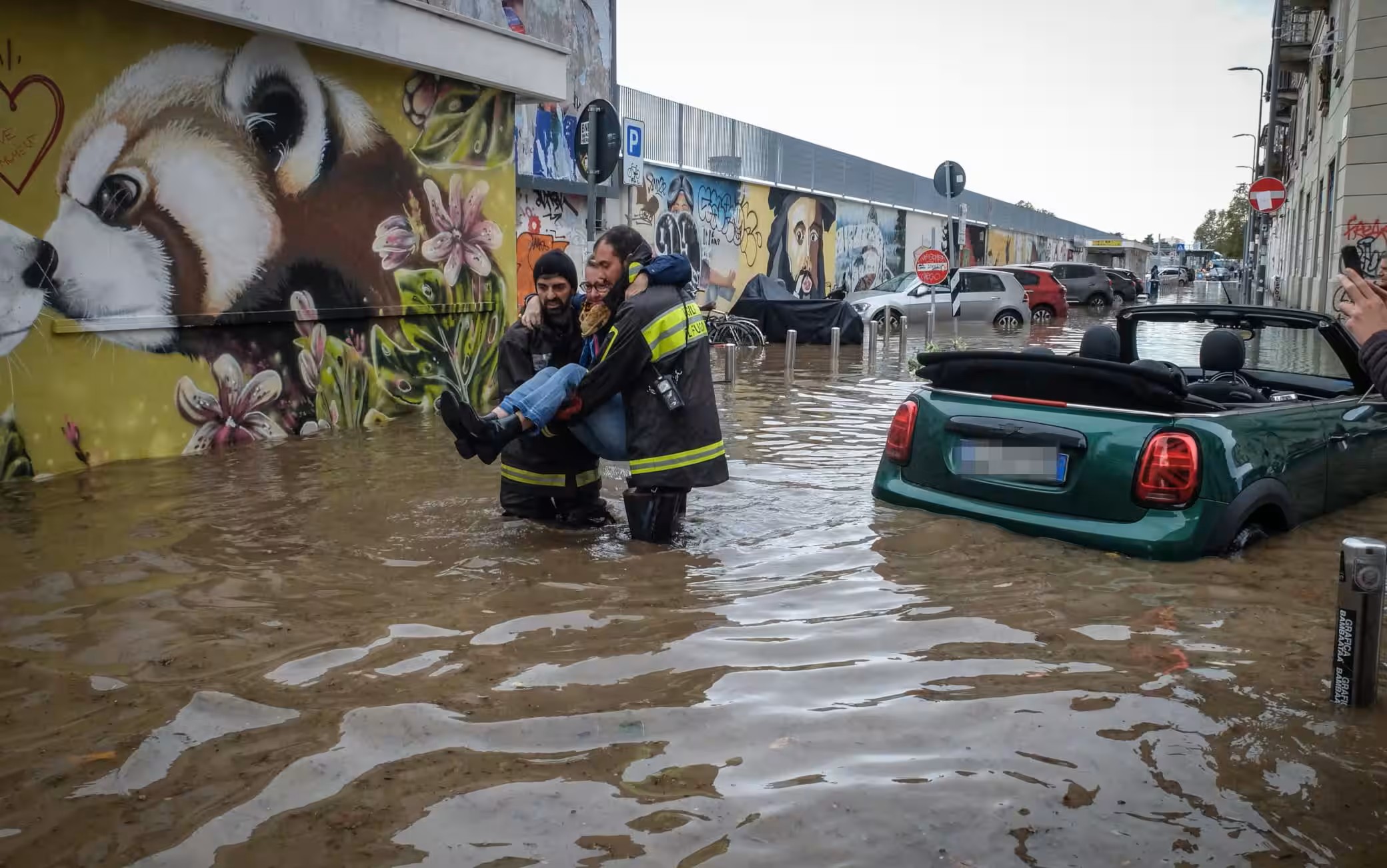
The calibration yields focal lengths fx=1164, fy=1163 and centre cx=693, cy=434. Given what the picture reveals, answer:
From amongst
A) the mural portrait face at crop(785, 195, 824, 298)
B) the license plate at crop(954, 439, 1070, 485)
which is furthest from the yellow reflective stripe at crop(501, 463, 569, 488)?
the mural portrait face at crop(785, 195, 824, 298)

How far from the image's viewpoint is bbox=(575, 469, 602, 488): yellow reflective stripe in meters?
6.25

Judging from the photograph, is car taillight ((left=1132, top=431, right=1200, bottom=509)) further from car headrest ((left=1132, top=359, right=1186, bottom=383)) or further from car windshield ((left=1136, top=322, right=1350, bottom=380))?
car windshield ((left=1136, top=322, right=1350, bottom=380))

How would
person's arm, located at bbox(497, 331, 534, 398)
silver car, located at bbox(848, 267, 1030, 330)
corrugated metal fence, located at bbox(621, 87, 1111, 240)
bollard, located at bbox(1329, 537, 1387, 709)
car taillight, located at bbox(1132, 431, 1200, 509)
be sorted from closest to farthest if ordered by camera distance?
bollard, located at bbox(1329, 537, 1387, 709)
car taillight, located at bbox(1132, 431, 1200, 509)
person's arm, located at bbox(497, 331, 534, 398)
corrugated metal fence, located at bbox(621, 87, 1111, 240)
silver car, located at bbox(848, 267, 1030, 330)

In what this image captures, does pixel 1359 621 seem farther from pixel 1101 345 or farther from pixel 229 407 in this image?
pixel 229 407

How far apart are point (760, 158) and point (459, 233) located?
18.3m

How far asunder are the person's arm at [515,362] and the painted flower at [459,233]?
557 cm

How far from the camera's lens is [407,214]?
36.0 feet

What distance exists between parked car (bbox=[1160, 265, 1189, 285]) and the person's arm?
78706mm

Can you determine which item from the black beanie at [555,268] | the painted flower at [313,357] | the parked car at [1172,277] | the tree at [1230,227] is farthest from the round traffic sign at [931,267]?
the parked car at [1172,277]

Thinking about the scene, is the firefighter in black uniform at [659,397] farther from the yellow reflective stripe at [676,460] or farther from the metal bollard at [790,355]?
the metal bollard at [790,355]

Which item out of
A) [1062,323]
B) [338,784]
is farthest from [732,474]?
[1062,323]

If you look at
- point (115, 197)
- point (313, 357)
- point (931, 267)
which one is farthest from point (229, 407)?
point (931, 267)

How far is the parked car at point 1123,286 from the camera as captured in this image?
39.5m

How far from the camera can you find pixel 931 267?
20125 millimetres
